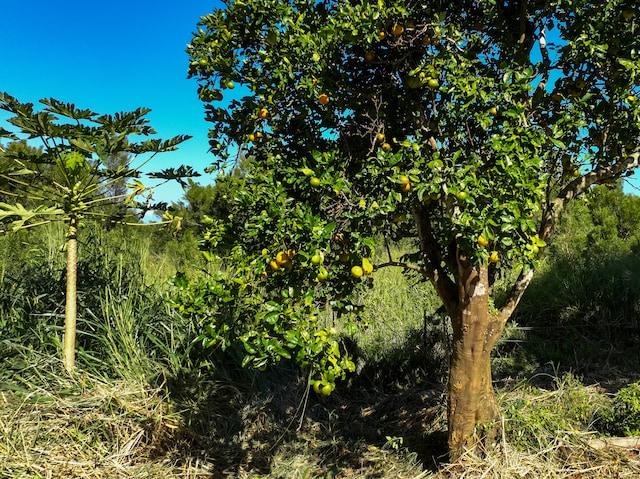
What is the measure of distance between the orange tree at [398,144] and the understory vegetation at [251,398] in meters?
0.43

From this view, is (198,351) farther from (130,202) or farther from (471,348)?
(471,348)

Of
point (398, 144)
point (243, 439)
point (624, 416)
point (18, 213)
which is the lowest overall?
point (243, 439)

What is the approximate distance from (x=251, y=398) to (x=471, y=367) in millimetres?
1718

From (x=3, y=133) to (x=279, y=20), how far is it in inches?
57.5

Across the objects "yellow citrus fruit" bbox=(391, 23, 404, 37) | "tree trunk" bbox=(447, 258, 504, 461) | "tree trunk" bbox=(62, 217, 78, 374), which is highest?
"yellow citrus fruit" bbox=(391, 23, 404, 37)

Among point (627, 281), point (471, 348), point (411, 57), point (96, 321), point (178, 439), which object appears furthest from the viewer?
point (627, 281)

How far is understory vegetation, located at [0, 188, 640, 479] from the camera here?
8.81ft

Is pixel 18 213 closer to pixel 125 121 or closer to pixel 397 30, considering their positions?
pixel 125 121

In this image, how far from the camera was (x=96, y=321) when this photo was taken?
3.40 metres

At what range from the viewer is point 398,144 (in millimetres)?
2273

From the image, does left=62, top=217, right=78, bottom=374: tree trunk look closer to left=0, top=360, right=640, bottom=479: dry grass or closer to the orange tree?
left=0, top=360, right=640, bottom=479: dry grass

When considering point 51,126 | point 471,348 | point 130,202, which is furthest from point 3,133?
point 471,348

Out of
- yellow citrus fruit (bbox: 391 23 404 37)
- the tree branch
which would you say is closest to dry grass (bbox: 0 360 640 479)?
the tree branch

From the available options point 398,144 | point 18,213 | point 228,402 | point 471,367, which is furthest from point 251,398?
point 398,144
